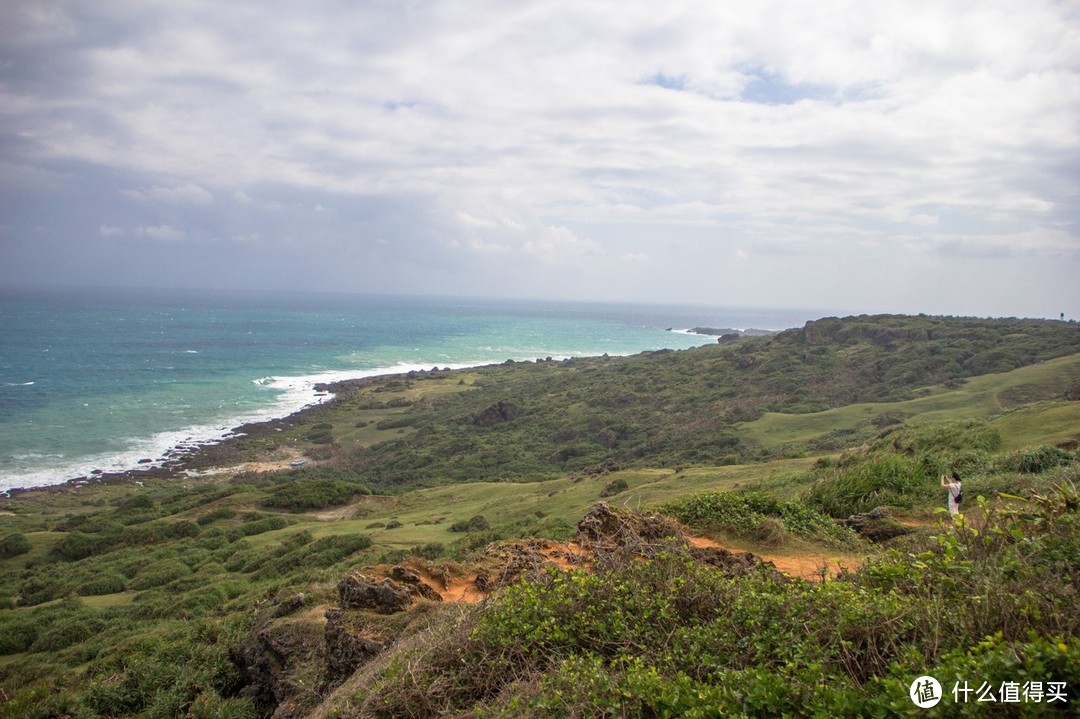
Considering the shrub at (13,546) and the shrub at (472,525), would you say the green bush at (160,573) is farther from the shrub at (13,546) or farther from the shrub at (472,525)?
the shrub at (472,525)

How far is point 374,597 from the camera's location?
779 centimetres

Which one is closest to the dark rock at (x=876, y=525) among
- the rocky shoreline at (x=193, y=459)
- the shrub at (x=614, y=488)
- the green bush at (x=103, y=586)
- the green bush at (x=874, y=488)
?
the green bush at (x=874, y=488)

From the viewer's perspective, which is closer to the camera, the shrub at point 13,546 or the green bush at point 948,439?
the green bush at point 948,439

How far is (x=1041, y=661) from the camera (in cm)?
320

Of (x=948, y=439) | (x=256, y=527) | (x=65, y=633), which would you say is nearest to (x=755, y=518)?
(x=948, y=439)

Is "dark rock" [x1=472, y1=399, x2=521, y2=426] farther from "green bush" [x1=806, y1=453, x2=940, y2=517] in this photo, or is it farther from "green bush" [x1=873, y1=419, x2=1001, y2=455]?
"green bush" [x1=806, y1=453, x2=940, y2=517]

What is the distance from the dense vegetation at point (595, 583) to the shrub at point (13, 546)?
9 centimetres

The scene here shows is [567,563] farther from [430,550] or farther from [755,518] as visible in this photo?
[430,550]

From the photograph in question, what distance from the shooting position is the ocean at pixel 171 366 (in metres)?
41.6

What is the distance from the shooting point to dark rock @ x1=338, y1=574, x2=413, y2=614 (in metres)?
7.72

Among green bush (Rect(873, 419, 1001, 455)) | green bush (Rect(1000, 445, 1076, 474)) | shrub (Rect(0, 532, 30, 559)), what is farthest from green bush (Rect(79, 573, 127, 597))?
green bush (Rect(1000, 445, 1076, 474))

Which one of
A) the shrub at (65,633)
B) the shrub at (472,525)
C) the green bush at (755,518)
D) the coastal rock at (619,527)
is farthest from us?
the shrub at (472,525)

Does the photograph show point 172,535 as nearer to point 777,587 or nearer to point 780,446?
point 777,587

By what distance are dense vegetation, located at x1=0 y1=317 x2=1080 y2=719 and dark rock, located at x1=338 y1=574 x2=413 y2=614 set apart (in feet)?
0.70
